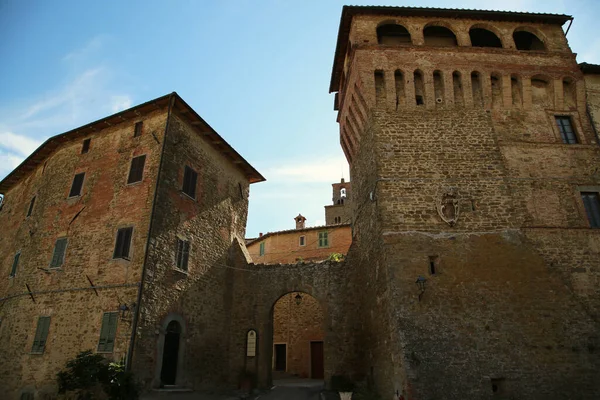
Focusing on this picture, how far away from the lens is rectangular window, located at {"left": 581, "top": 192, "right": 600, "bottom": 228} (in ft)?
42.3

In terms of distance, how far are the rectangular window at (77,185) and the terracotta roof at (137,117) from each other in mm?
2147

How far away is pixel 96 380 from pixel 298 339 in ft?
46.7

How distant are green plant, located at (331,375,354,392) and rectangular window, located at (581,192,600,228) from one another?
1004cm

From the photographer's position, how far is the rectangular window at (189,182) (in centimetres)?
1585

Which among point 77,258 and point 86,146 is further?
point 86,146

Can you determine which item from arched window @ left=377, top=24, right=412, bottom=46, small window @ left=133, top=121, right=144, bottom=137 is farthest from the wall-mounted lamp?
small window @ left=133, top=121, right=144, bottom=137

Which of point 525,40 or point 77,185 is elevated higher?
point 525,40

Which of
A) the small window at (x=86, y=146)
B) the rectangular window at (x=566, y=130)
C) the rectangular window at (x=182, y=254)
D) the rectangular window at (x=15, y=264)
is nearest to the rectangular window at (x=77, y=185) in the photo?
the small window at (x=86, y=146)

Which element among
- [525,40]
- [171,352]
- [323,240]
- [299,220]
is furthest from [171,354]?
[299,220]

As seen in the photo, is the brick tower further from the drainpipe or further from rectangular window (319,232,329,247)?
rectangular window (319,232,329,247)

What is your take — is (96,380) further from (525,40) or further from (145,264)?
(525,40)

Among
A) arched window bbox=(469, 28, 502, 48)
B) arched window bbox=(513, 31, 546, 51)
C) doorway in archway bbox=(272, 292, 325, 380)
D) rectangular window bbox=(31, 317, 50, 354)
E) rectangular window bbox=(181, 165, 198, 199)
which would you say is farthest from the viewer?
doorway in archway bbox=(272, 292, 325, 380)

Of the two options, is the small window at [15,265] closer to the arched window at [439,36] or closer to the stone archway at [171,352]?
the stone archway at [171,352]

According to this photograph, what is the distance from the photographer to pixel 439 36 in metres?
16.5
